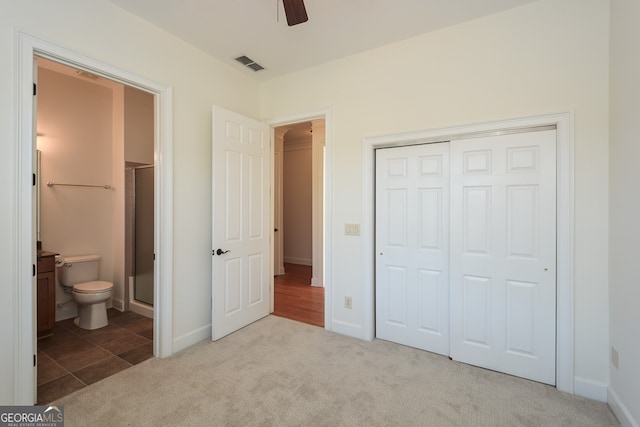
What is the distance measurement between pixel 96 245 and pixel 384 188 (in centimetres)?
368

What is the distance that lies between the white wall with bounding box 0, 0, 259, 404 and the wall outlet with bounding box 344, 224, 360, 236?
4.72 feet

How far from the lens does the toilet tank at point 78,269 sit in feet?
11.0

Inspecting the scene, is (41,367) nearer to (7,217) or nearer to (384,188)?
(7,217)

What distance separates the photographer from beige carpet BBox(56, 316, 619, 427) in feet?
6.00

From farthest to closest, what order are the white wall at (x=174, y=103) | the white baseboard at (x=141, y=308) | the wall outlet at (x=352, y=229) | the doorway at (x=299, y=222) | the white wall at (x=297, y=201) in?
the white wall at (x=297, y=201) < the doorway at (x=299, y=222) < the white baseboard at (x=141, y=308) < the wall outlet at (x=352, y=229) < the white wall at (x=174, y=103)

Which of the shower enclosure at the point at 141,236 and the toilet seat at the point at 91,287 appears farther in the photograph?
the shower enclosure at the point at 141,236

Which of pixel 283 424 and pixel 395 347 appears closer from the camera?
pixel 283 424

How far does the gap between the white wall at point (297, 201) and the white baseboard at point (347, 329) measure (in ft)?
12.4

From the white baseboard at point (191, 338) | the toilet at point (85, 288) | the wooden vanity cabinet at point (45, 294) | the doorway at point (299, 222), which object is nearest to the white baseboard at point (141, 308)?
the toilet at point (85, 288)

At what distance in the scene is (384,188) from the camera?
2918 millimetres

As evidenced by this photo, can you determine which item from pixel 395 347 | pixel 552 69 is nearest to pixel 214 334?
pixel 395 347

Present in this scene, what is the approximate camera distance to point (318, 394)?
2080 millimetres

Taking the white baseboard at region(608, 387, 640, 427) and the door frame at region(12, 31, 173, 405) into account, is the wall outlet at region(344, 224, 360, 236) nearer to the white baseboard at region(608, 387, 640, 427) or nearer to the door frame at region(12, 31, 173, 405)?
the white baseboard at region(608, 387, 640, 427)

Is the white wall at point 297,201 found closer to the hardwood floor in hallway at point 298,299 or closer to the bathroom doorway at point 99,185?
the hardwood floor in hallway at point 298,299
